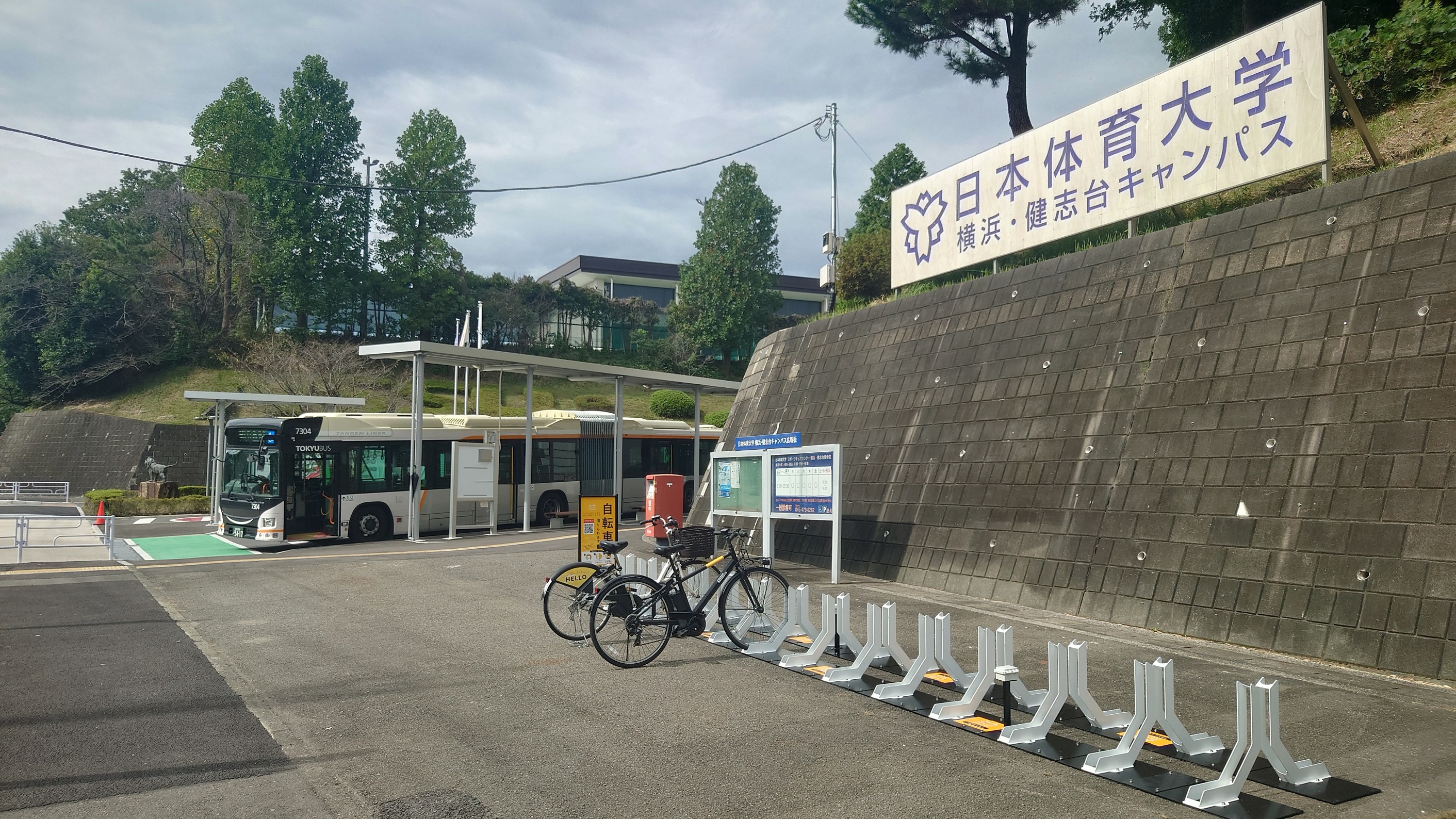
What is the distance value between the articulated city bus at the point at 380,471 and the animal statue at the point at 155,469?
15432 mm

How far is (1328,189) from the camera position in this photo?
9445mm

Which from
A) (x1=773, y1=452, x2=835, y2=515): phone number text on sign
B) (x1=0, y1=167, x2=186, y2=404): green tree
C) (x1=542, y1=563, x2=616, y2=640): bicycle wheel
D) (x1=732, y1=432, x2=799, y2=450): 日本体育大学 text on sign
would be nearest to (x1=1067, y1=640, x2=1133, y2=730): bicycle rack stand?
(x1=542, y1=563, x2=616, y2=640): bicycle wheel

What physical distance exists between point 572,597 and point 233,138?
52.1 metres

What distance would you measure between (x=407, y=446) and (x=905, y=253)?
1163 centimetres

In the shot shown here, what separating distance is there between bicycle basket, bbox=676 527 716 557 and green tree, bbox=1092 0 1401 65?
1596cm

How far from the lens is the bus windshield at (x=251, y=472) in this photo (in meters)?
18.1

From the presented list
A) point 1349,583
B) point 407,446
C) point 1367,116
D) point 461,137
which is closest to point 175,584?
point 407,446

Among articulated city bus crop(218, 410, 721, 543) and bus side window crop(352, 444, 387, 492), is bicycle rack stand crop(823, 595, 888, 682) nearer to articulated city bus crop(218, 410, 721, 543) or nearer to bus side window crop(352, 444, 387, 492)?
articulated city bus crop(218, 410, 721, 543)

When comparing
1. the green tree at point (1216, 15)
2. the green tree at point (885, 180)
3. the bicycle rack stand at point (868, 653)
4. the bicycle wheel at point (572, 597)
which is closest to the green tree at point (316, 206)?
the green tree at point (885, 180)

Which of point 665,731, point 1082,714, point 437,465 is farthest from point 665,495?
point 1082,714

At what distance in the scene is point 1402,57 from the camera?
49.3ft

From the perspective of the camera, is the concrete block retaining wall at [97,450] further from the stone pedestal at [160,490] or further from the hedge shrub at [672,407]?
the hedge shrub at [672,407]

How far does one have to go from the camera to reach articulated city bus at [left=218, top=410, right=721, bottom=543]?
1823cm

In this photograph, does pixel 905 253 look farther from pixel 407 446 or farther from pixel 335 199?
pixel 335 199
